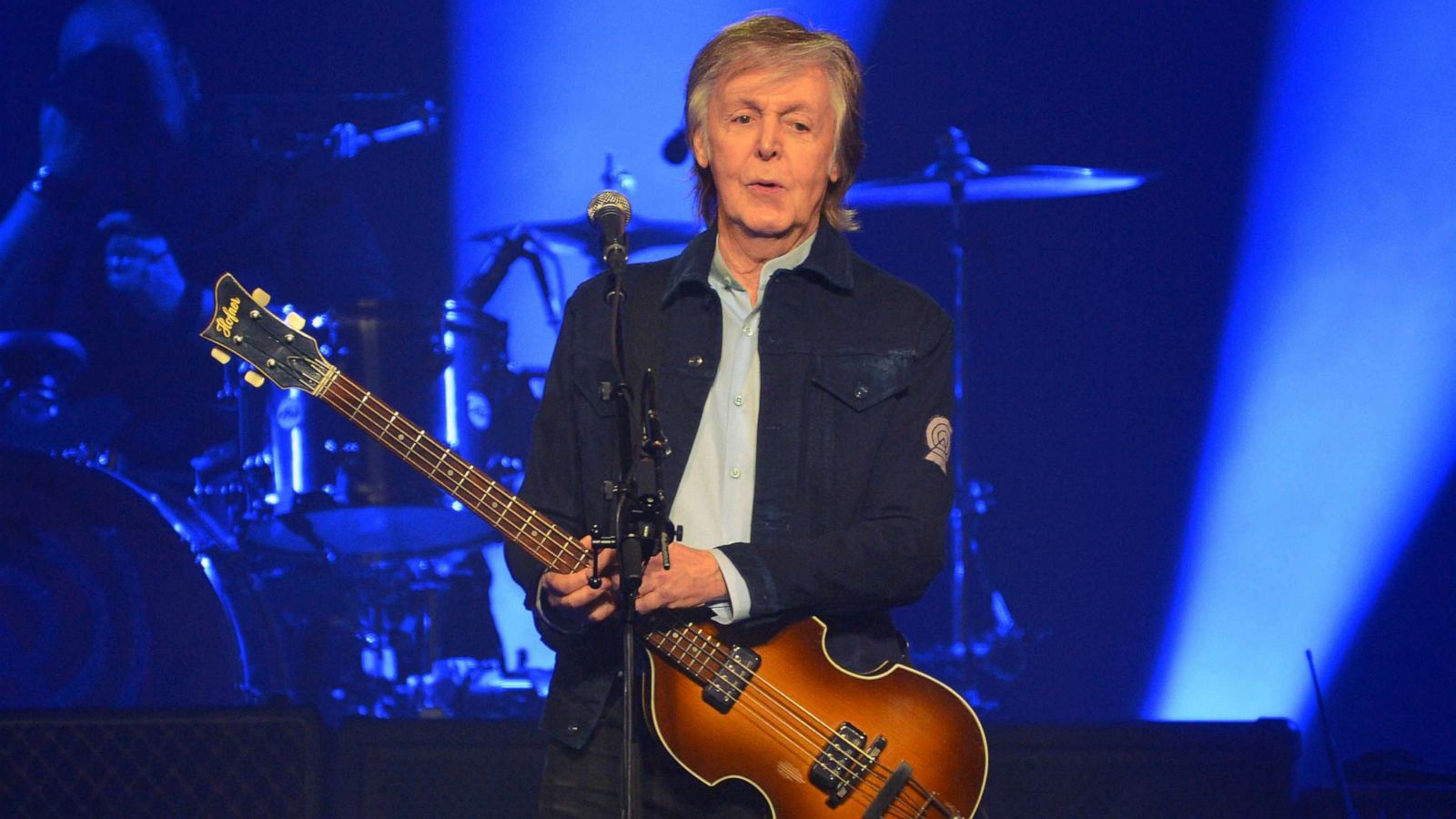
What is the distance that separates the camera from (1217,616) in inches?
205

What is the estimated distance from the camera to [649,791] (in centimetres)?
218

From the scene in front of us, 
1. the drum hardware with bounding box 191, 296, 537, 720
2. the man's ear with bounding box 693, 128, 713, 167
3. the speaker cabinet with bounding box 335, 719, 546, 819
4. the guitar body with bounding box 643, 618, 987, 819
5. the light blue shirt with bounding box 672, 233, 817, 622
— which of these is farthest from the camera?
the drum hardware with bounding box 191, 296, 537, 720

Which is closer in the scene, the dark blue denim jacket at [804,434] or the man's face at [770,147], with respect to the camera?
the dark blue denim jacket at [804,434]

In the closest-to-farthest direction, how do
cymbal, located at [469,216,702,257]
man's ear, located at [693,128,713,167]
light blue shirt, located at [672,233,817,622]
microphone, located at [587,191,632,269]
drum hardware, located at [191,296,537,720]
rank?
microphone, located at [587,191,632,269] < light blue shirt, located at [672,233,817,622] < man's ear, located at [693,128,713,167] < drum hardware, located at [191,296,537,720] < cymbal, located at [469,216,702,257]

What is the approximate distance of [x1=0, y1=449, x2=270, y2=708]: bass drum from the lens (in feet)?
17.3

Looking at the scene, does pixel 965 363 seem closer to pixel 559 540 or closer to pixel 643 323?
pixel 643 323

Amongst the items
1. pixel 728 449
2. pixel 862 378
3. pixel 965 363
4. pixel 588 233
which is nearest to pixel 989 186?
pixel 965 363

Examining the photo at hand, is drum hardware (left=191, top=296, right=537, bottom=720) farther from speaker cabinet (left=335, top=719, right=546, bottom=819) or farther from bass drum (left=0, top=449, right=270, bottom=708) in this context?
speaker cabinet (left=335, top=719, right=546, bottom=819)

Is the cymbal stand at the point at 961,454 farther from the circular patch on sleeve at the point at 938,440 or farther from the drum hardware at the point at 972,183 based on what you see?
the circular patch on sleeve at the point at 938,440

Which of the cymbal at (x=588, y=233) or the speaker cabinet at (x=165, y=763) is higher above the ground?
the cymbal at (x=588, y=233)

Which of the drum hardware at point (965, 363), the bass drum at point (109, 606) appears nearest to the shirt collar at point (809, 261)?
the drum hardware at point (965, 363)

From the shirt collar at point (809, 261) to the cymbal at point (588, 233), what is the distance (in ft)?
9.58

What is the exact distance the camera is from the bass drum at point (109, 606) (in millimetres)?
5285

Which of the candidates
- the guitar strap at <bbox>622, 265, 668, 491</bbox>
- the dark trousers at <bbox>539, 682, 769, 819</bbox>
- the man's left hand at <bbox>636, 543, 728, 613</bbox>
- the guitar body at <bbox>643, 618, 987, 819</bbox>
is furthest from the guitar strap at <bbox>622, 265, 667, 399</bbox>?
the dark trousers at <bbox>539, 682, 769, 819</bbox>
